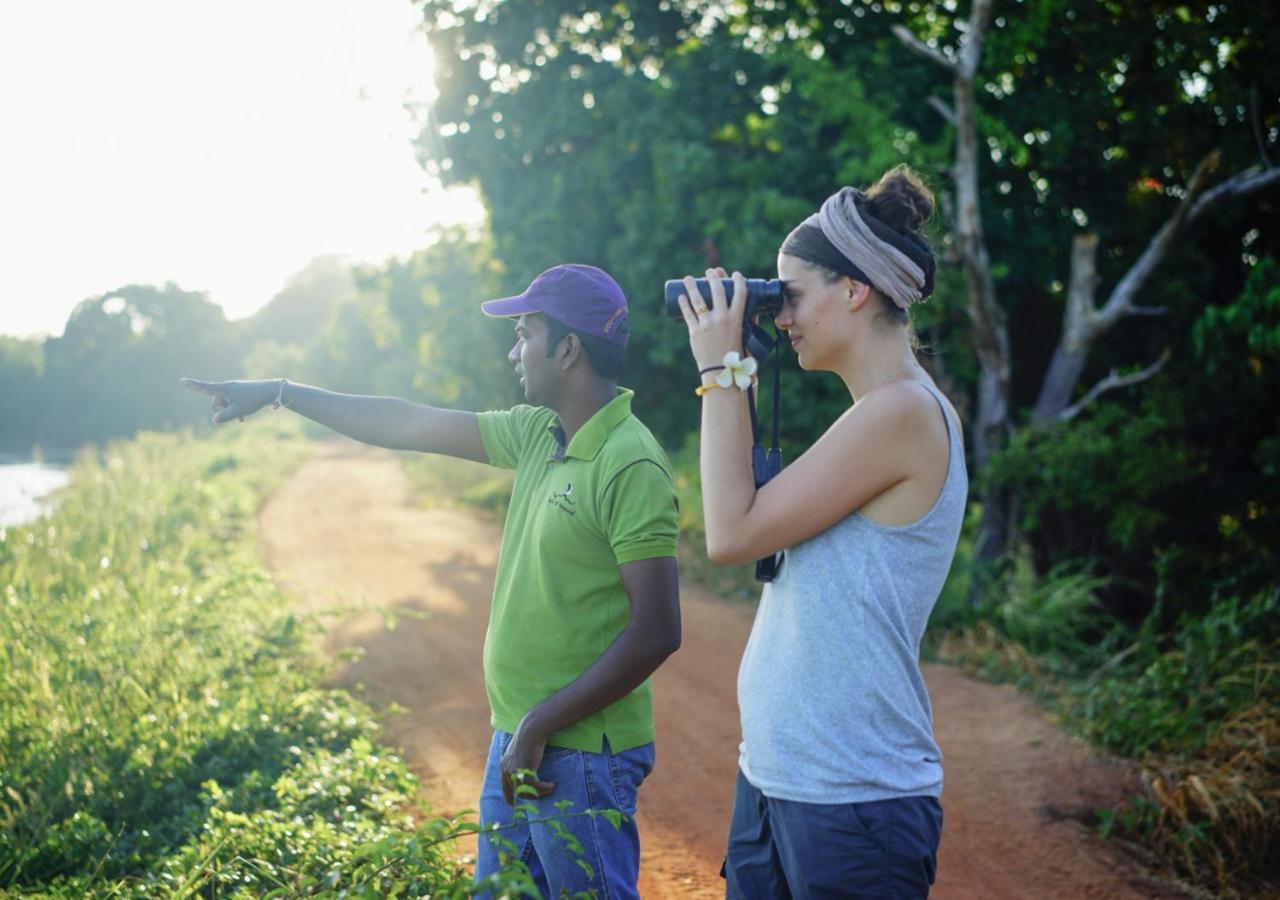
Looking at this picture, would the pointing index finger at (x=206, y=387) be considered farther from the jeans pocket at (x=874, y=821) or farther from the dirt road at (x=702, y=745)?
the dirt road at (x=702, y=745)

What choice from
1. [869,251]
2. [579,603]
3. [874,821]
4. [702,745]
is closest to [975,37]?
[702,745]

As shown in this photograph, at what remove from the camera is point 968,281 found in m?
9.32

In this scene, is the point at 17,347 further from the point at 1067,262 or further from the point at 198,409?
the point at 1067,262

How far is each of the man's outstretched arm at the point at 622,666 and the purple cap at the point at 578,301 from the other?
0.57 meters

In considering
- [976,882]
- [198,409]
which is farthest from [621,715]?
[198,409]

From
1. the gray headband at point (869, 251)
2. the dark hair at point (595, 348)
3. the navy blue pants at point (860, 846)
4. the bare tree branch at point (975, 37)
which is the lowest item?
the navy blue pants at point (860, 846)

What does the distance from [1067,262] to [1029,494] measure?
10.3 ft

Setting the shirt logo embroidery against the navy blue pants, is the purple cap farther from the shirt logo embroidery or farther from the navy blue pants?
the navy blue pants

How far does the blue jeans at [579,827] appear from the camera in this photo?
90.7 inches

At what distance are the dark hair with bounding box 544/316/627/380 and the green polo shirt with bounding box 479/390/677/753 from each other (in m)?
0.11

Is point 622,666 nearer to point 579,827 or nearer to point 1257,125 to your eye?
point 579,827

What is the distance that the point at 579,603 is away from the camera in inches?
94.4

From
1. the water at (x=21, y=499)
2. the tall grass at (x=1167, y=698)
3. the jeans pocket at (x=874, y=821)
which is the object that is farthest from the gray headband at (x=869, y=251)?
the water at (x=21, y=499)

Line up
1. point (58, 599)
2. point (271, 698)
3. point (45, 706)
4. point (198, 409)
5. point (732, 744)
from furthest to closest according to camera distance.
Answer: point (198, 409), point (58, 599), point (732, 744), point (271, 698), point (45, 706)
